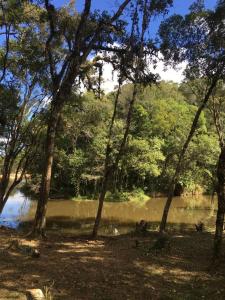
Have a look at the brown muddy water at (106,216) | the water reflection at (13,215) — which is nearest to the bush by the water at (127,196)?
the brown muddy water at (106,216)

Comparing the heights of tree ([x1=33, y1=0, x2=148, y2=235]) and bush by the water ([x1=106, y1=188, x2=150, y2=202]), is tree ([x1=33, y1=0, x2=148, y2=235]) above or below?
above

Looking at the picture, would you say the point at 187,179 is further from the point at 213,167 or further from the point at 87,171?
the point at 213,167

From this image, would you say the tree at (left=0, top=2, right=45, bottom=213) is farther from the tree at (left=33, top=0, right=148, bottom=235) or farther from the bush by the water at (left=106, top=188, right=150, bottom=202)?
the bush by the water at (left=106, top=188, right=150, bottom=202)

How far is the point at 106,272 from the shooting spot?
9.20 m

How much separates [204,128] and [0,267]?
130 feet

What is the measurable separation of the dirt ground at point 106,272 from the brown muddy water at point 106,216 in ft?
29.8

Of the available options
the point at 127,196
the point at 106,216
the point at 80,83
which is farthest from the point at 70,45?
the point at 127,196

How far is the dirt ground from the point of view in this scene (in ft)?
25.6

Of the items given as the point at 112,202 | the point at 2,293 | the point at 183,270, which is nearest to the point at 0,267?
the point at 2,293

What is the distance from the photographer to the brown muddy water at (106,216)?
2406 cm

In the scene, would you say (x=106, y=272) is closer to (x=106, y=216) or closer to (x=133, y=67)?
(x=133, y=67)

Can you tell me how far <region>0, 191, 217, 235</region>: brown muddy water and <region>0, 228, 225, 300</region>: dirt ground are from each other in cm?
908

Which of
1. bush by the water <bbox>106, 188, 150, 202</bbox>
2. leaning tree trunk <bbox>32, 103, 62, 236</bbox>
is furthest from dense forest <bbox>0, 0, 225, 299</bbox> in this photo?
bush by the water <bbox>106, 188, 150, 202</bbox>

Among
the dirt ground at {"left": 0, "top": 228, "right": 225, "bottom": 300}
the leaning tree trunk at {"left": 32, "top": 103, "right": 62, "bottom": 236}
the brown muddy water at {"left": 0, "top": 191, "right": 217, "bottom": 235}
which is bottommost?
the dirt ground at {"left": 0, "top": 228, "right": 225, "bottom": 300}
